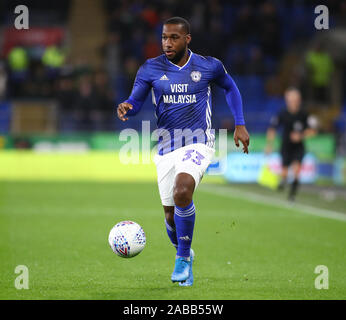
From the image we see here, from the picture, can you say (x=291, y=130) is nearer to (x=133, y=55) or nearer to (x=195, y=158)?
(x=133, y=55)

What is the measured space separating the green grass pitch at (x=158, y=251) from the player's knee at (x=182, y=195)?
2.39 feet

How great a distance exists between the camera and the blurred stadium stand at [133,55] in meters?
22.1

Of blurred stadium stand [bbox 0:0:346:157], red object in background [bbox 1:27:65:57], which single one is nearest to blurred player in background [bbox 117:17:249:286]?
blurred stadium stand [bbox 0:0:346:157]

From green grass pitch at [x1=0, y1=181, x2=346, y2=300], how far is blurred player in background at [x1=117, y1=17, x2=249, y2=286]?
571 mm

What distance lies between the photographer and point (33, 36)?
2764 centimetres

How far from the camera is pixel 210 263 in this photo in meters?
8.48

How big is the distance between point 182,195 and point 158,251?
8.19 ft

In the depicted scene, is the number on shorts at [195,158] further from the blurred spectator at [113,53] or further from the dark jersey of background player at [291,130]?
the blurred spectator at [113,53]

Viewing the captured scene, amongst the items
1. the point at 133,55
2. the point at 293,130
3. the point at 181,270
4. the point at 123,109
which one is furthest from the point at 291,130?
the point at 123,109

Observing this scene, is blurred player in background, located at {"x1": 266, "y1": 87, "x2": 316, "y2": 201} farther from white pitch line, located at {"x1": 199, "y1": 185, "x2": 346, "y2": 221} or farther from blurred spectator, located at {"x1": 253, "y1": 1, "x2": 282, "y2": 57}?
blurred spectator, located at {"x1": 253, "y1": 1, "x2": 282, "y2": 57}

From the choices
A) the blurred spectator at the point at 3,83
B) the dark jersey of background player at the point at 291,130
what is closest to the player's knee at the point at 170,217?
the dark jersey of background player at the point at 291,130

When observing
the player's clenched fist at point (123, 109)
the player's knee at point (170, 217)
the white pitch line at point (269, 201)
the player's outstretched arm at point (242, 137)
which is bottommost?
the white pitch line at point (269, 201)
